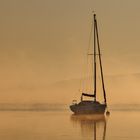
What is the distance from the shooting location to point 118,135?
109 feet

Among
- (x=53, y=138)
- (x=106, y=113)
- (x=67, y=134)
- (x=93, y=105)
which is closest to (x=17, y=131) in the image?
(x=67, y=134)

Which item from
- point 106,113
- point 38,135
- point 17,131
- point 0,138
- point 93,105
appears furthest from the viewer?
point 106,113

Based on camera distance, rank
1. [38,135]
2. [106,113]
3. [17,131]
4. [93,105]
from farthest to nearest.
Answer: [106,113] < [93,105] < [17,131] < [38,135]

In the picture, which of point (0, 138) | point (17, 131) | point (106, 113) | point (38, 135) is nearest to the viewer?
point (0, 138)

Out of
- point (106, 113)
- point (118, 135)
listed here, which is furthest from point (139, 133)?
point (106, 113)

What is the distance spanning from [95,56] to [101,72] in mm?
2123

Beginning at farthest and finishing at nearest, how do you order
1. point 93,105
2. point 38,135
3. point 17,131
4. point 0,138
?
point 93,105 < point 17,131 < point 38,135 < point 0,138

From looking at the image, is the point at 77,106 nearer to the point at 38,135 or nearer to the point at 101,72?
the point at 101,72

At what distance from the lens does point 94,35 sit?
206ft

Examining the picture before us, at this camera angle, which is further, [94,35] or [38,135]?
[94,35]

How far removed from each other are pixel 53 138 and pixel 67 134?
3.18m

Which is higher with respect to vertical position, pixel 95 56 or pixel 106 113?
pixel 95 56

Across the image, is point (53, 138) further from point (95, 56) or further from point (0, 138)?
point (95, 56)

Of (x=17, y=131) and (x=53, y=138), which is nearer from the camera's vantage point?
(x=53, y=138)
